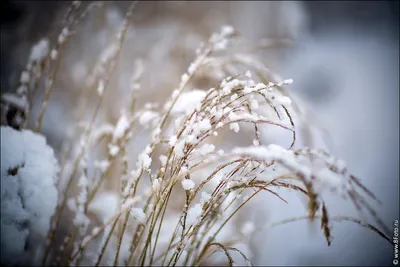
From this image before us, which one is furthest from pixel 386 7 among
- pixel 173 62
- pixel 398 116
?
pixel 173 62

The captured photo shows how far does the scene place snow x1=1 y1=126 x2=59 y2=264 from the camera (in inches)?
22.8

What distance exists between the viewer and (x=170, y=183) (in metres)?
0.53

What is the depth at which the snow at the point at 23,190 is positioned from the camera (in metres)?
0.58

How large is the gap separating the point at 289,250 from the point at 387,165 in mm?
1136

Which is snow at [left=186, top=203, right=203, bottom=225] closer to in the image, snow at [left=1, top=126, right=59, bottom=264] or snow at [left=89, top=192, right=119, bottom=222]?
snow at [left=1, top=126, right=59, bottom=264]

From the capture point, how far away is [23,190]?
0.63 metres

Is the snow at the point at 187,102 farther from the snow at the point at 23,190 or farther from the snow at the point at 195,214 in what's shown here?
the snow at the point at 23,190

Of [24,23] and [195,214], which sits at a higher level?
[24,23]

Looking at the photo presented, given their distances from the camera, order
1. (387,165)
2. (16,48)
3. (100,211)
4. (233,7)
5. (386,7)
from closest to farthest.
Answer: (100,211) < (16,48) < (387,165) < (233,7) < (386,7)

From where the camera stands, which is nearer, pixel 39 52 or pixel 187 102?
pixel 187 102

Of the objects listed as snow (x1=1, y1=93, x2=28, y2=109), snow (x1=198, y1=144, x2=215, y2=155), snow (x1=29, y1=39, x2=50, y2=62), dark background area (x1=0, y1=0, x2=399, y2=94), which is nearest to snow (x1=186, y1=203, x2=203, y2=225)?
snow (x1=198, y1=144, x2=215, y2=155)

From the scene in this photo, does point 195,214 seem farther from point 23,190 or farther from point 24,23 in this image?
point 24,23

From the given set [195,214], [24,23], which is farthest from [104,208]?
[24,23]

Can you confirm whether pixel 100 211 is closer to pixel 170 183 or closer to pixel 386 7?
pixel 170 183
